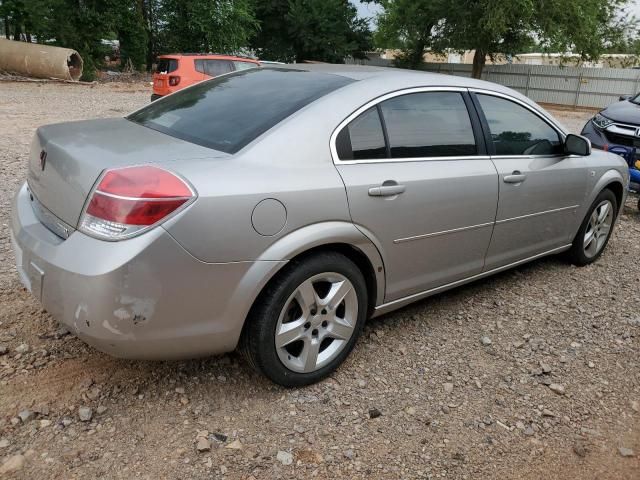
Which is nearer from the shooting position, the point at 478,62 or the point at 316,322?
the point at 316,322

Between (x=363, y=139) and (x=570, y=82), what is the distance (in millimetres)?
25967

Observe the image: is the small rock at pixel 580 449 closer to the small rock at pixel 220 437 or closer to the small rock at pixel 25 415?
the small rock at pixel 220 437

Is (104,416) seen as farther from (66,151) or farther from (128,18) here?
(128,18)

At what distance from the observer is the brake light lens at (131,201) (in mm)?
2166

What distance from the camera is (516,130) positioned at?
378 centimetres

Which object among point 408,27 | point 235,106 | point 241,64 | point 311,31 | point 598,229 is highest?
point 408,27

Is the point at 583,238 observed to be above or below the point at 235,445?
above

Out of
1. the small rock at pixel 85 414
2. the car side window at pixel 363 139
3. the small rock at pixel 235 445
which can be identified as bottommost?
A: the small rock at pixel 235 445

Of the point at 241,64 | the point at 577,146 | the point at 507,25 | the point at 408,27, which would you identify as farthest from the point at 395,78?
the point at 408,27

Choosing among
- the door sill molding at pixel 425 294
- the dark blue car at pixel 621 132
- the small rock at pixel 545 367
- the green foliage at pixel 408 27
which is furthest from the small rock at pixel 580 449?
the green foliage at pixel 408 27

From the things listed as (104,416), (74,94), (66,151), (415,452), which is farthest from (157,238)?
(74,94)

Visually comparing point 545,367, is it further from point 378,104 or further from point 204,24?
Result: point 204,24

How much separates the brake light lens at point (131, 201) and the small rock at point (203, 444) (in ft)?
3.10

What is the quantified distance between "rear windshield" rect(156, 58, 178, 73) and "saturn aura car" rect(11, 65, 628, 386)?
10735 mm
